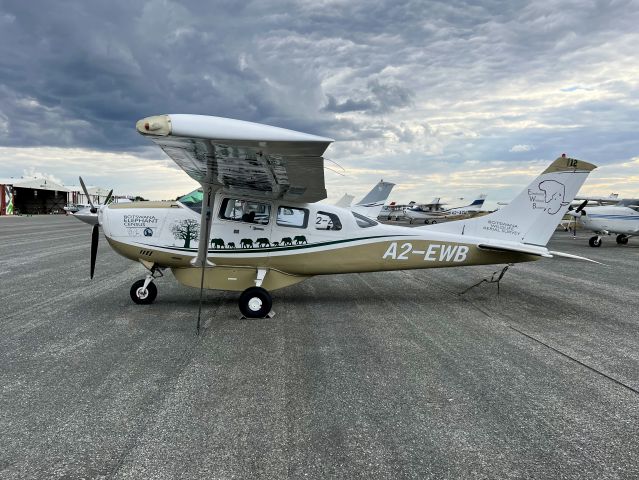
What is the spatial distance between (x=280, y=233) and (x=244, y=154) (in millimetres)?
2452

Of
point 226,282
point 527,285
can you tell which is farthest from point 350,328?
point 527,285

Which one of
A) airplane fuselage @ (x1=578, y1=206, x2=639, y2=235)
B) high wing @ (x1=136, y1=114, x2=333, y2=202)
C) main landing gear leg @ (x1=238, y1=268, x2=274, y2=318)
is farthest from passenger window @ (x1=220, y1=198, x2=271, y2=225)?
airplane fuselage @ (x1=578, y1=206, x2=639, y2=235)

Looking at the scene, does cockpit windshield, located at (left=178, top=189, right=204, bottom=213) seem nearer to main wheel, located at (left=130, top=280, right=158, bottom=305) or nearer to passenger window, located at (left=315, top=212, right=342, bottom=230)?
main wheel, located at (left=130, top=280, right=158, bottom=305)

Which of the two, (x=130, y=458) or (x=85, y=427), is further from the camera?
(x=85, y=427)

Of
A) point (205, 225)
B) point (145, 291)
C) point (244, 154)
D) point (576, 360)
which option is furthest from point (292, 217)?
point (576, 360)

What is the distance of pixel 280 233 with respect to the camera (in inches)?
290

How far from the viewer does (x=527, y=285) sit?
1028 centimetres

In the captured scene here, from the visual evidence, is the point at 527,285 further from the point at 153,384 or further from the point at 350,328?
the point at 153,384

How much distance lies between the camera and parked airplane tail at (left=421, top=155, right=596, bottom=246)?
25.7 ft

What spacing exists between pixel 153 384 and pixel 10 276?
8.39 metres

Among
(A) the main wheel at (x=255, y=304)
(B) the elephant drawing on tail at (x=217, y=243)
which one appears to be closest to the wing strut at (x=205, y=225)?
(B) the elephant drawing on tail at (x=217, y=243)

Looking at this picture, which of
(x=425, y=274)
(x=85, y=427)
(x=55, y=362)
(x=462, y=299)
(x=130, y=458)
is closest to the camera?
(x=130, y=458)

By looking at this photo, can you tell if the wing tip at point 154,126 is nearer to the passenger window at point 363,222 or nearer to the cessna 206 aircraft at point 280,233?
the cessna 206 aircraft at point 280,233

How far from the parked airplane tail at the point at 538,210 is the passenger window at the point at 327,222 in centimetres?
233
